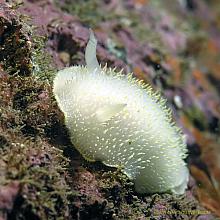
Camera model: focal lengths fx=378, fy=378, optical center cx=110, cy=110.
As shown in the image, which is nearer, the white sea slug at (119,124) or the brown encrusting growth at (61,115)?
the brown encrusting growth at (61,115)

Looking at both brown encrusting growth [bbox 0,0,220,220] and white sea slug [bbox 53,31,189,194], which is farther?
white sea slug [bbox 53,31,189,194]

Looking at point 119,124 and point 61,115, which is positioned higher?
point 119,124

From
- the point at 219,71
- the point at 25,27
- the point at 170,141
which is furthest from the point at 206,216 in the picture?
the point at 219,71

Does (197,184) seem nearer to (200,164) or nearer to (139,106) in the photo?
(200,164)

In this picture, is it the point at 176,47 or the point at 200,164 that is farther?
the point at 176,47
